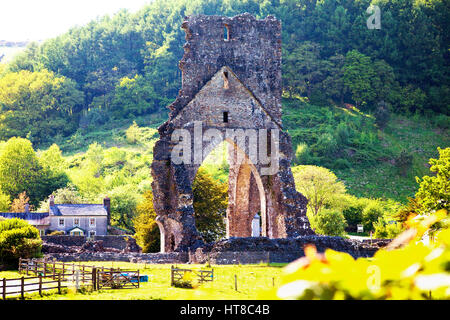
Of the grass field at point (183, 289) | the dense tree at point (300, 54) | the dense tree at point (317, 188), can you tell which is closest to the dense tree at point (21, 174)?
the dense tree at point (300, 54)

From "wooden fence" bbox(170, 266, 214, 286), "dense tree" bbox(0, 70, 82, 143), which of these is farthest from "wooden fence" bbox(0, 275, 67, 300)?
"dense tree" bbox(0, 70, 82, 143)

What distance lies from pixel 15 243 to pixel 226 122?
1156 cm

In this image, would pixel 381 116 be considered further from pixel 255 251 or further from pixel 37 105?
pixel 255 251

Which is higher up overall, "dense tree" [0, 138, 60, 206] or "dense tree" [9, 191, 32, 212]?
"dense tree" [0, 138, 60, 206]

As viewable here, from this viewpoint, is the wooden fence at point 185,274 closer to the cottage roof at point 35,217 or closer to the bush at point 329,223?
the bush at point 329,223

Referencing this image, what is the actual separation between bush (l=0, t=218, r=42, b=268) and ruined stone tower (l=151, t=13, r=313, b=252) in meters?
5.95

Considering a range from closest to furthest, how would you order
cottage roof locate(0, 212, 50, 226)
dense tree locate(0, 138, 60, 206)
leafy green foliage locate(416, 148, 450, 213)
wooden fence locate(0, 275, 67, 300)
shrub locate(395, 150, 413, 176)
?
wooden fence locate(0, 275, 67, 300) < leafy green foliage locate(416, 148, 450, 213) < cottage roof locate(0, 212, 50, 226) < dense tree locate(0, 138, 60, 206) < shrub locate(395, 150, 413, 176)

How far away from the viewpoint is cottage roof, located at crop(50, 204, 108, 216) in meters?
60.9

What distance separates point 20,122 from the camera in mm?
104250

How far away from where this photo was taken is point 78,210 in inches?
2418

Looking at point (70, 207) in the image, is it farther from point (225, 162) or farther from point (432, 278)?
point (432, 278)

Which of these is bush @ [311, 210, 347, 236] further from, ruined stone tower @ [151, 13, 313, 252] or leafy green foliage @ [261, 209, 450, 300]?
leafy green foliage @ [261, 209, 450, 300]
